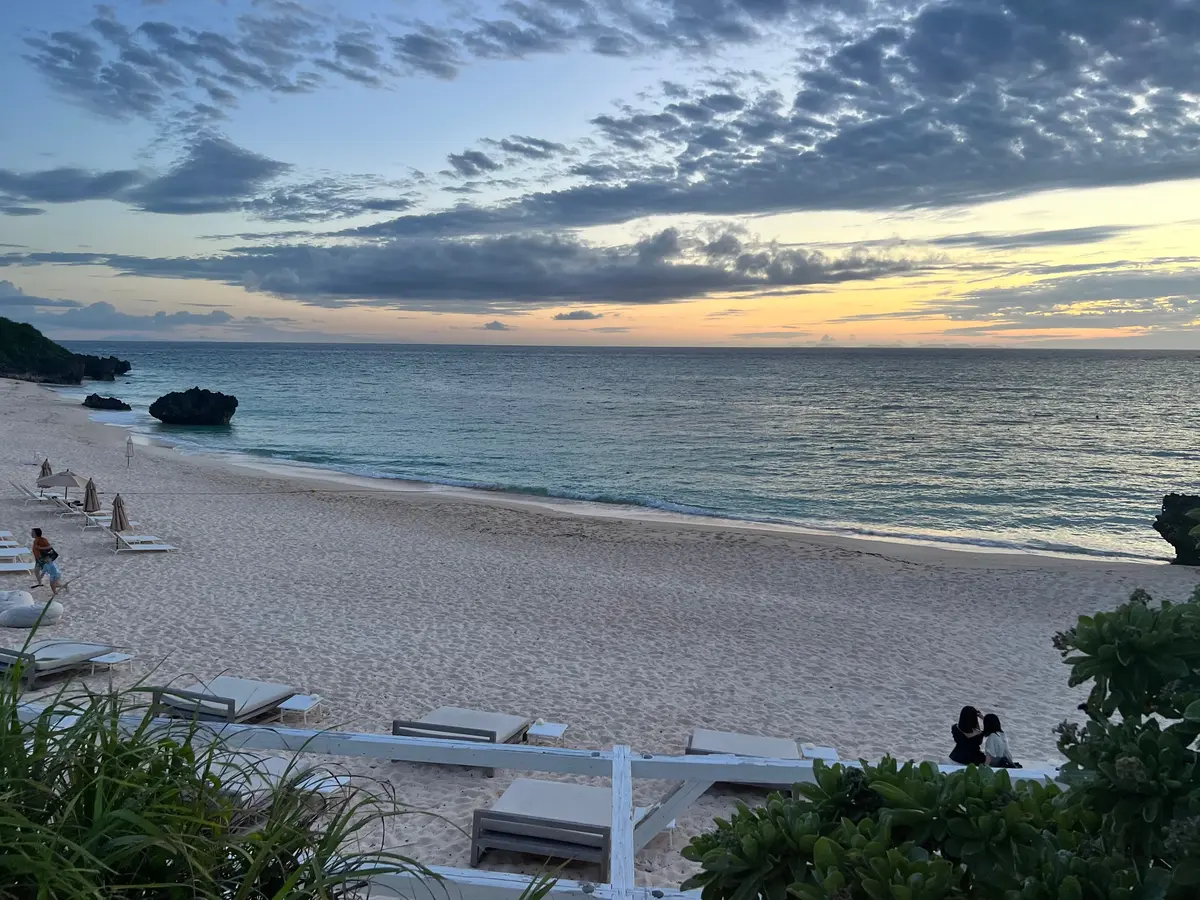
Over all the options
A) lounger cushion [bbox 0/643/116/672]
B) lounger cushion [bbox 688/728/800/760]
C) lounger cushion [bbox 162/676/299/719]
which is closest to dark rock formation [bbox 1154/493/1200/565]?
lounger cushion [bbox 688/728/800/760]

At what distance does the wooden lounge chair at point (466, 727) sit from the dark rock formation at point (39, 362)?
3782 inches

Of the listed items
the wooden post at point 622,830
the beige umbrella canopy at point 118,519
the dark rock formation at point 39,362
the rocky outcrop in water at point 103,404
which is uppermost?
the dark rock formation at point 39,362

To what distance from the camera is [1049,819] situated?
2.26m

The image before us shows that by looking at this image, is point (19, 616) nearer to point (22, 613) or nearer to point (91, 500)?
point (22, 613)

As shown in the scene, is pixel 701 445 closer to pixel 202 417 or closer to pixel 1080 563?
pixel 1080 563

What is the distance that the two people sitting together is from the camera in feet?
23.9

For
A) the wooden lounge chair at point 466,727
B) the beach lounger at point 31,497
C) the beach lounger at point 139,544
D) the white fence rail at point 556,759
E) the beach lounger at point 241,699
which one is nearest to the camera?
the white fence rail at point 556,759

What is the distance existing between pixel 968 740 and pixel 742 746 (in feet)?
6.64

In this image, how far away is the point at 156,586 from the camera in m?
13.7

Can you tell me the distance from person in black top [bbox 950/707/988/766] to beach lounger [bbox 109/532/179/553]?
46.9 ft

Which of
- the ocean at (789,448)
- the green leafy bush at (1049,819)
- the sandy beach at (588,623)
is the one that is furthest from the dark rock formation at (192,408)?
the green leafy bush at (1049,819)

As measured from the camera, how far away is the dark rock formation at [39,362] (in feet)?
288

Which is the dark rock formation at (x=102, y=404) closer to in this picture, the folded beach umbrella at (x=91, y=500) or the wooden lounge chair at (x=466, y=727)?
the folded beach umbrella at (x=91, y=500)

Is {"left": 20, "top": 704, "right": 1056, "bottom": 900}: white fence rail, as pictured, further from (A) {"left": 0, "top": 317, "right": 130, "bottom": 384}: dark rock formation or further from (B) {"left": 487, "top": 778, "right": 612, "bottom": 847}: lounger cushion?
(A) {"left": 0, "top": 317, "right": 130, "bottom": 384}: dark rock formation
